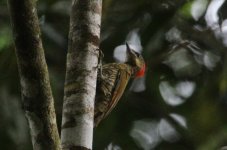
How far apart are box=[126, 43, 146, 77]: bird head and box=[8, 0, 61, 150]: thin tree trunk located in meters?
2.30

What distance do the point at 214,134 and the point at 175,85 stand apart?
1.89ft

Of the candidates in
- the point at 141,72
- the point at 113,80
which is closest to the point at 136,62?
the point at 141,72

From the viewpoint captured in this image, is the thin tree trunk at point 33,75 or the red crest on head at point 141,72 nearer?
the thin tree trunk at point 33,75

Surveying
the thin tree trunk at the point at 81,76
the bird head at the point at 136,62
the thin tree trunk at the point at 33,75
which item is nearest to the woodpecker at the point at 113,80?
the bird head at the point at 136,62

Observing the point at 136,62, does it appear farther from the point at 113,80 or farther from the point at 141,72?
the point at 113,80

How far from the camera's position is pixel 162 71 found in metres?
4.50

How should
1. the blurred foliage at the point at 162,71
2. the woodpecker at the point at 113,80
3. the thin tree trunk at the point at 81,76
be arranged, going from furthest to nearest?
the blurred foliage at the point at 162,71 → the woodpecker at the point at 113,80 → the thin tree trunk at the point at 81,76

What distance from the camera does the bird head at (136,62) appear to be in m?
4.23

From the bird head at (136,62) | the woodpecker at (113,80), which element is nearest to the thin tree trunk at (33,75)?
the woodpecker at (113,80)

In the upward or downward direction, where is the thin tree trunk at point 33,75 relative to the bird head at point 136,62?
upward

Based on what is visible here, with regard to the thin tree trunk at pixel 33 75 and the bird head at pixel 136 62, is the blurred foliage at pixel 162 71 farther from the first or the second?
the thin tree trunk at pixel 33 75

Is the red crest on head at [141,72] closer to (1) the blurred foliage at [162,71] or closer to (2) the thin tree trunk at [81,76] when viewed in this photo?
(1) the blurred foliage at [162,71]

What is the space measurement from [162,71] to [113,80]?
0.81 meters

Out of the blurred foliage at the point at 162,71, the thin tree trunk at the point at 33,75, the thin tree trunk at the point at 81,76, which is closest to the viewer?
the thin tree trunk at the point at 33,75
